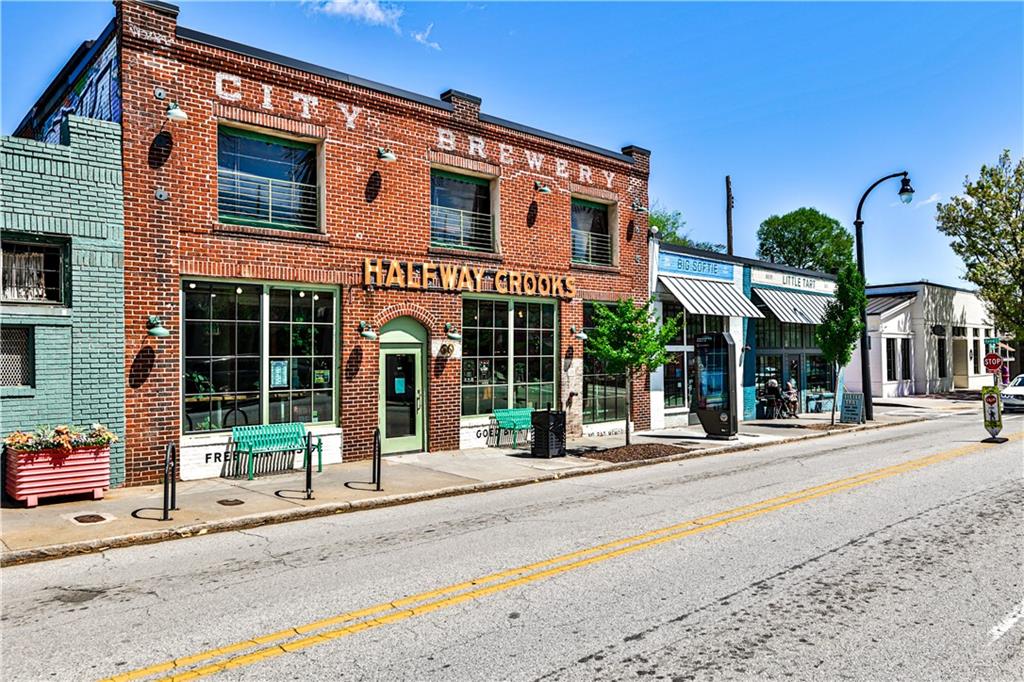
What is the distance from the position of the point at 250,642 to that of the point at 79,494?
665 centimetres

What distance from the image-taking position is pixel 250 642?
5.30 meters

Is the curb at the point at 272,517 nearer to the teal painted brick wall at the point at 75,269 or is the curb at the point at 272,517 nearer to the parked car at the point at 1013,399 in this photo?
the teal painted brick wall at the point at 75,269

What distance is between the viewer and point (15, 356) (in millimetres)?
10625

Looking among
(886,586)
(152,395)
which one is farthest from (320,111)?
(886,586)

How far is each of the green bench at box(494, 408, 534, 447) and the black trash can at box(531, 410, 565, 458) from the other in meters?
1.19

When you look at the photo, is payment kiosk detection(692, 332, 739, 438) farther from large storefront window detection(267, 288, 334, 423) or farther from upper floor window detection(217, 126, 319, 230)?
upper floor window detection(217, 126, 319, 230)

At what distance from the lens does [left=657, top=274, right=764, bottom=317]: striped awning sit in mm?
20938

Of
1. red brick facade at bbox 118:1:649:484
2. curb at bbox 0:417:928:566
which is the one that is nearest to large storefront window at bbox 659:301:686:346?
red brick facade at bbox 118:1:649:484

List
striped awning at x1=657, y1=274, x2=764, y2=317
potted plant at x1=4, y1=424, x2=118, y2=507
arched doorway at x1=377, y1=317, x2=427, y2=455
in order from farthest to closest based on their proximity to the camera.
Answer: striped awning at x1=657, y1=274, x2=764, y2=317, arched doorway at x1=377, y1=317, x2=427, y2=455, potted plant at x1=4, y1=424, x2=118, y2=507

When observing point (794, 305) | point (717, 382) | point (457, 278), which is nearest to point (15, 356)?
point (457, 278)

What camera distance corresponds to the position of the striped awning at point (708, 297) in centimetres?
2094

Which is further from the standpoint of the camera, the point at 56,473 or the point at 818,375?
the point at 818,375

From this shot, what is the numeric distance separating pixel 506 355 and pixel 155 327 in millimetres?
7904

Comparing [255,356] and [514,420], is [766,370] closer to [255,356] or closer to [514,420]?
[514,420]
